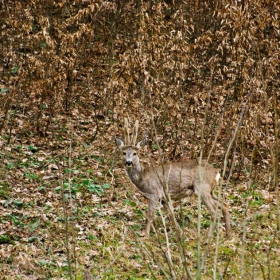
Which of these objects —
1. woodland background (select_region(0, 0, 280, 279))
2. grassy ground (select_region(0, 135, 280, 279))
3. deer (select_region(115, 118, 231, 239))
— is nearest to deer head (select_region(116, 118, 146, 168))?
deer (select_region(115, 118, 231, 239))

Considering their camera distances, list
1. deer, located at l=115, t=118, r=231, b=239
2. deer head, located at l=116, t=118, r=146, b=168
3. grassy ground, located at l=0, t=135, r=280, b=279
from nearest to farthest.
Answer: grassy ground, located at l=0, t=135, r=280, b=279 → deer, located at l=115, t=118, r=231, b=239 → deer head, located at l=116, t=118, r=146, b=168

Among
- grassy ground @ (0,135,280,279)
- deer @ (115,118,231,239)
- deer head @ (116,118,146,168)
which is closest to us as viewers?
grassy ground @ (0,135,280,279)

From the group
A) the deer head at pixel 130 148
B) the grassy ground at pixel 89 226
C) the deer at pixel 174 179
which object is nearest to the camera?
the grassy ground at pixel 89 226

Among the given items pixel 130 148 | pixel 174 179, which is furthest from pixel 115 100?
pixel 174 179

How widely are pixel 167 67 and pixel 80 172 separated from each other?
2664mm

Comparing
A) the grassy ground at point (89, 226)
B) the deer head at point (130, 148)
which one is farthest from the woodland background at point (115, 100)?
the deer head at point (130, 148)

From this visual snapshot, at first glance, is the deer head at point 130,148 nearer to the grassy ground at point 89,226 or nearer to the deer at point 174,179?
the deer at point 174,179

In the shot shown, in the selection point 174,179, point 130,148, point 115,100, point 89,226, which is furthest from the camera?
point 115,100

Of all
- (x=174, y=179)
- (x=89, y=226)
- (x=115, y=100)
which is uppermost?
(x=115, y=100)

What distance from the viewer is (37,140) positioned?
11781mm

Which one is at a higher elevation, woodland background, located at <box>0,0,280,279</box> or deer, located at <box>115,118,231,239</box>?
woodland background, located at <box>0,0,280,279</box>

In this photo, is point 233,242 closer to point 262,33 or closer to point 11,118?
point 262,33

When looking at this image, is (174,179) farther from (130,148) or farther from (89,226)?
(89,226)

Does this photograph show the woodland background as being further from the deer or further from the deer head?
the deer head
